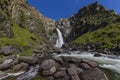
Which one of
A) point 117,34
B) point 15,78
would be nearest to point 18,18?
point 117,34

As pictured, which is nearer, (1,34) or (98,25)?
(1,34)

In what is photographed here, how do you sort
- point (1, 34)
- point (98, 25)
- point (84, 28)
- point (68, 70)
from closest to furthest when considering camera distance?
point (68, 70)
point (1, 34)
point (98, 25)
point (84, 28)

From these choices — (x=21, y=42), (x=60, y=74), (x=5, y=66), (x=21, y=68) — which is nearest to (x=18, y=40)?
(x=21, y=42)

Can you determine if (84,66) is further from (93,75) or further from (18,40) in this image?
(18,40)

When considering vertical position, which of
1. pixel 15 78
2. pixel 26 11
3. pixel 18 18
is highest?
pixel 26 11

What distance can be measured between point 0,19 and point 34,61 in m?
49.3

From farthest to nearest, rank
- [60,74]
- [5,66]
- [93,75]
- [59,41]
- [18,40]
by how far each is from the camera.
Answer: [59,41] < [18,40] < [5,66] < [60,74] < [93,75]

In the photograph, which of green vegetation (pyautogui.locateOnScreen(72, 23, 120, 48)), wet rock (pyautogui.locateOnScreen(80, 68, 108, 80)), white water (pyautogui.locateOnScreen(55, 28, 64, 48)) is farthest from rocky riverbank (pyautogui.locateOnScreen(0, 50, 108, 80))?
white water (pyautogui.locateOnScreen(55, 28, 64, 48))

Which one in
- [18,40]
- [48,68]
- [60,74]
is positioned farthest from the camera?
[18,40]

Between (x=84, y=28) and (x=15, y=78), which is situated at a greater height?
(x=84, y=28)

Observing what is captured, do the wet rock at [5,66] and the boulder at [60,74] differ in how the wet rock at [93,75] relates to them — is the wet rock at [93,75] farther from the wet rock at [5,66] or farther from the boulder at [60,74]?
the wet rock at [5,66]

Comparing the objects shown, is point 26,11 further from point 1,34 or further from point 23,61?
point 23,61

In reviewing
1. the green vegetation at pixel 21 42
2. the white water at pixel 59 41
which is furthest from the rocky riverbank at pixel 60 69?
the white water at pixel 59 41

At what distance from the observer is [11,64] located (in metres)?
39.5
